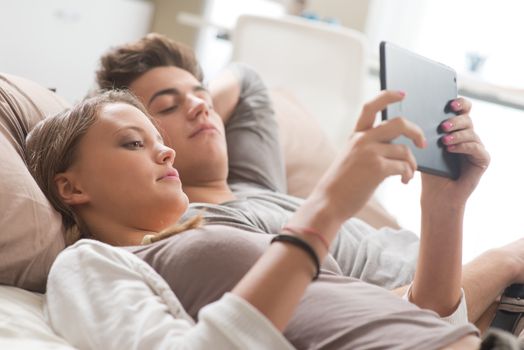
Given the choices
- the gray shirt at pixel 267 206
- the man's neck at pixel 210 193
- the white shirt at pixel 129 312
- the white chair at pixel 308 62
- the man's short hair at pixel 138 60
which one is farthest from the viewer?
the white chair at pixel 308 62

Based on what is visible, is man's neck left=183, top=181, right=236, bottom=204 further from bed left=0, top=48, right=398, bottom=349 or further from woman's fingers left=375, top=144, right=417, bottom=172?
woman's fingers left=375, top=144, right=417, bottom=172

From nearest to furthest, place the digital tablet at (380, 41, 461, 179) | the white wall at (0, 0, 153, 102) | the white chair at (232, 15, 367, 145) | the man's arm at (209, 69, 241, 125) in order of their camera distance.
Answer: the digital tablet at (380, 41, 461, 179), the man's arm at (209, 69, 241, 125), the white chair at (232, 15, 367, 145), the white wall at (0, 0, 153, 102)

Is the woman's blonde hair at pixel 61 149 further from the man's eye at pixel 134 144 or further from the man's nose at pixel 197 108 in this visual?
the man's nose at pixel 197 108

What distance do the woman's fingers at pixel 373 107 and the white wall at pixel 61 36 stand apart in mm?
2203

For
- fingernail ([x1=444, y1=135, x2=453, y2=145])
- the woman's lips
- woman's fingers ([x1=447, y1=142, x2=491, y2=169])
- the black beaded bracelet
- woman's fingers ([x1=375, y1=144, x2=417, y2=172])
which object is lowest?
the woman's lips

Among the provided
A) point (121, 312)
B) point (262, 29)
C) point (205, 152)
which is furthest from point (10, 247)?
point (262, 29)

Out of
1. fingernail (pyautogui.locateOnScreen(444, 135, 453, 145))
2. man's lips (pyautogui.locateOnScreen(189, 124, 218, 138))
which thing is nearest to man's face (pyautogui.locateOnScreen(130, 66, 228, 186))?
man's lips (pyautogui.locateOnScreen(189, 124, 218, 138))

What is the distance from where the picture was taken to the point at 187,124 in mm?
1641

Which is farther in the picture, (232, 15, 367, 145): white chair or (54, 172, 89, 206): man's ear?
(232, 15, 367, 145): white chair

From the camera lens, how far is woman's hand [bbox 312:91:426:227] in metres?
0.84

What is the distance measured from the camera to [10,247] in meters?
1.13

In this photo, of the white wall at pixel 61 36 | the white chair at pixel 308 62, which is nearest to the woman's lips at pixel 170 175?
the white chair at pixel 308 62

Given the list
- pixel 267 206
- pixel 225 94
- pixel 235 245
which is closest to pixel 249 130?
pixel 225 94

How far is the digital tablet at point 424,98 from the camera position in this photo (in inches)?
40.6
